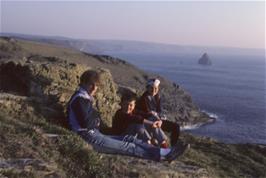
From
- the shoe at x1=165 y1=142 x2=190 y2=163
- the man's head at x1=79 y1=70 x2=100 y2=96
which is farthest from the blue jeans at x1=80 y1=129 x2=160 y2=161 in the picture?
the man's head at x1=79 y1=70 x2=100 y2=96

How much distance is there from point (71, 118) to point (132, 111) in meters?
1.63

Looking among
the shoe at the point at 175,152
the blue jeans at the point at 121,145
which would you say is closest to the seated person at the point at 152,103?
the shoe at the point at 175,152

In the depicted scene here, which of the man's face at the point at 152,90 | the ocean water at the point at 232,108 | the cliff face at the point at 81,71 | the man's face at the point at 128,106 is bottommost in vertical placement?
the ocean water at the point at 232,108

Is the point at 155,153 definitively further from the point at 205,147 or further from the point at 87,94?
the point at 205,147

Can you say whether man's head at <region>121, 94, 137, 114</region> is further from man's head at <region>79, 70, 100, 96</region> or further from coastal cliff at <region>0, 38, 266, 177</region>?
coastal cliff at <region>0, 38, 266, 177</region>

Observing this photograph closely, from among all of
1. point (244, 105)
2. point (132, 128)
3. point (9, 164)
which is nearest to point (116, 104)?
point (132, 128)

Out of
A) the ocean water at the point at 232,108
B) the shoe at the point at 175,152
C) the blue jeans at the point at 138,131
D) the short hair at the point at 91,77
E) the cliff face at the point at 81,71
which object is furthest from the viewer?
the ocean water at the point at 232,108

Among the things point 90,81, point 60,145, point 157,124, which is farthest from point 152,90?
point 60,145

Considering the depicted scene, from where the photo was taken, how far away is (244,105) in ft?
320

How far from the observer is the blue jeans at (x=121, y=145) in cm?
984

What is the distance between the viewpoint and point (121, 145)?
9.95 meters

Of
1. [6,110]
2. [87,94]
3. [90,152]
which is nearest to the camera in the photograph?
[90,152]

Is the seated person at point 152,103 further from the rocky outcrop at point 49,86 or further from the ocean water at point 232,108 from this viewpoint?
the ocean water at point 232,108

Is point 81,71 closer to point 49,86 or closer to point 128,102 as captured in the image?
point 49,86
